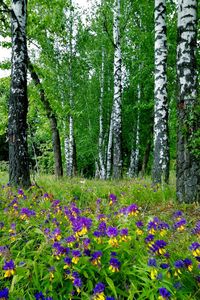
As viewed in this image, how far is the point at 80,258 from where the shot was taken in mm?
2266

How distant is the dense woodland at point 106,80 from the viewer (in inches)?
218

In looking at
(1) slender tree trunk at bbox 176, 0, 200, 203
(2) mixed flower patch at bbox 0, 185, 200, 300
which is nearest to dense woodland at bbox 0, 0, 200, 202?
(1) slender tree trunk at bbox 176, 0, 200, 203

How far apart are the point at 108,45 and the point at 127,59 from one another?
1593 mm

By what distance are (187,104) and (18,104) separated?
146 inches

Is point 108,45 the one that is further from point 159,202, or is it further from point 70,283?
point 70,283

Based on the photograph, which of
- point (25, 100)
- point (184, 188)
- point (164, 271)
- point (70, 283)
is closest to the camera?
point (164, 271)

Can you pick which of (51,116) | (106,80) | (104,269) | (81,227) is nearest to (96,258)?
(104,269)


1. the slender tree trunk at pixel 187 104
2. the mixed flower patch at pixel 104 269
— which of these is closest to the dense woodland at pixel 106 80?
the slender tree trunk at pixel 187 104

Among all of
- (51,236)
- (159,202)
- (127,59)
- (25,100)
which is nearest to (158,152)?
(159,202)

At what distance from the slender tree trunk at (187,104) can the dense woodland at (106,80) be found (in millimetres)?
18

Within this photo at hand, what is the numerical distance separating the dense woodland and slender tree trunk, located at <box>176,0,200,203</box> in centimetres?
2

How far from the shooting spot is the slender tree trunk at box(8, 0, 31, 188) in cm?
675

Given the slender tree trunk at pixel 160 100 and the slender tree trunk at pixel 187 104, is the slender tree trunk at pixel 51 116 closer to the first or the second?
the slender tree trunk at pixel 160 100

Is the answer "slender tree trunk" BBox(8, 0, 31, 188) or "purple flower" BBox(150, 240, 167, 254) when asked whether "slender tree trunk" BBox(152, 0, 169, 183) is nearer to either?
"slender tree trunk" BBox(8, 0, 31, 188)
